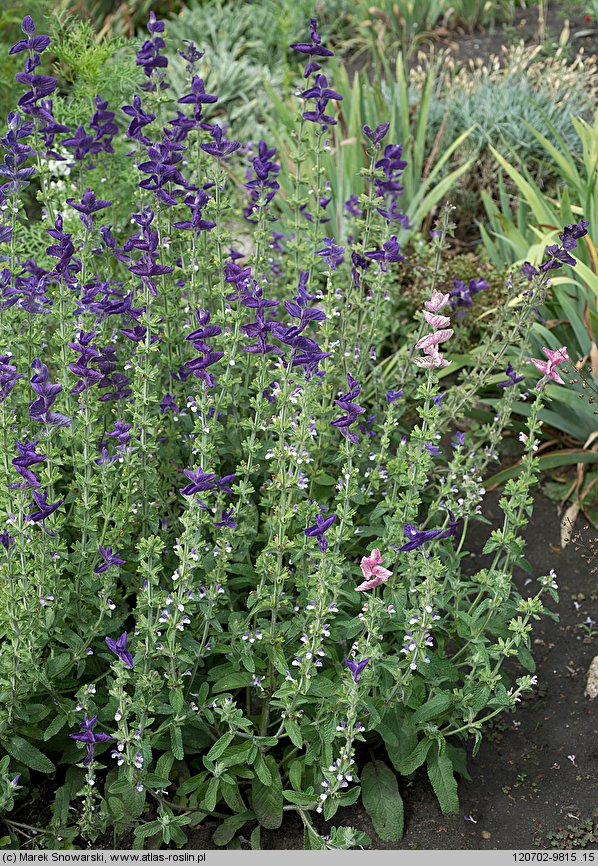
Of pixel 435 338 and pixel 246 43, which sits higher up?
pixel 435 338

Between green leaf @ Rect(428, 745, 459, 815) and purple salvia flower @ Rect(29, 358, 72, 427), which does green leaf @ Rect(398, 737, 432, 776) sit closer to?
green leaf @ Rect(428, 745, 459, 815)

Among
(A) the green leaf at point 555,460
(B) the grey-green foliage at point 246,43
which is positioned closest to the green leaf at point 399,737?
(A) the green leaf at point 555,460

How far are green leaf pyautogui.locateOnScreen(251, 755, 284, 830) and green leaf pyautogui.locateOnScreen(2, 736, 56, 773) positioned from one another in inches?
23.0

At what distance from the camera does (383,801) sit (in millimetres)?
2740

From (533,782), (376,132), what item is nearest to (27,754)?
(533,782)

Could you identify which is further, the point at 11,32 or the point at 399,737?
the point at 11,32

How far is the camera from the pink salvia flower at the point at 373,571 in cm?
240

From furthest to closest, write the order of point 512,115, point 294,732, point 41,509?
1. point 512,115
2. point 294,732
3. point 41,509

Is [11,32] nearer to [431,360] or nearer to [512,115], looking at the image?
[512,115]

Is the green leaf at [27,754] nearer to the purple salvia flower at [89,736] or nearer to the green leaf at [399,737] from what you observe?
the purple salvia flower at [89,736]

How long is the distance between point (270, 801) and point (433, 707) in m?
0.54

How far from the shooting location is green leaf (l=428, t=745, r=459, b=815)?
2.68 meters

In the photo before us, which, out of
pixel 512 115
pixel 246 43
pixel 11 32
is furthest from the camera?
pixel 246 43

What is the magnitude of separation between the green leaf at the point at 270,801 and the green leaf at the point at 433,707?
42 centimetres
